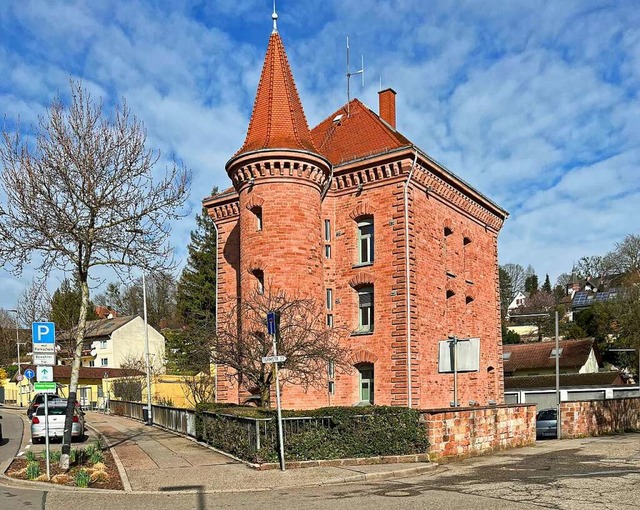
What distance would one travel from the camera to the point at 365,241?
26.7m

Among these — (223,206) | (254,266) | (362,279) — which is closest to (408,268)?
(362,279)

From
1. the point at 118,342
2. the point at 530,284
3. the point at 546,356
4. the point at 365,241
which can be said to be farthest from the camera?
the point at 530,284

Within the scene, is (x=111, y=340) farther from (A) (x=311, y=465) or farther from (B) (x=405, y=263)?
(A) (x=311, y=465)

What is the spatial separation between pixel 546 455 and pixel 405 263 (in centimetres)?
929

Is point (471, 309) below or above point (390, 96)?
below

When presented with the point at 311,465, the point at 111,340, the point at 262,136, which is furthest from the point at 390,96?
the point at 111,340

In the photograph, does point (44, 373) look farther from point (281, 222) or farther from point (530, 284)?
point (530, 284)

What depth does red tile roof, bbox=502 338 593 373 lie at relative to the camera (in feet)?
187

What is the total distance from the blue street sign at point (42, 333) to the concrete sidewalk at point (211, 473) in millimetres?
3157

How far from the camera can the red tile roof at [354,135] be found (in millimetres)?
27047

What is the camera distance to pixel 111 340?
6775 cm

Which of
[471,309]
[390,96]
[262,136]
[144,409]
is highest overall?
[390,96]

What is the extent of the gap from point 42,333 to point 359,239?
50.6ft

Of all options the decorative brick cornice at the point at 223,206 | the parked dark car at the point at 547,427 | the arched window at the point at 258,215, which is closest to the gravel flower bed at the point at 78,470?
the arched window at the point at 258,215
